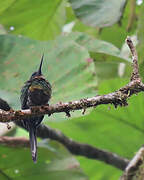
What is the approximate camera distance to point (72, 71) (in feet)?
5.36

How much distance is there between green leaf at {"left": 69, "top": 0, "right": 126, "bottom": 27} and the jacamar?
0.71m

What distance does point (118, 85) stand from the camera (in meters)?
1.94

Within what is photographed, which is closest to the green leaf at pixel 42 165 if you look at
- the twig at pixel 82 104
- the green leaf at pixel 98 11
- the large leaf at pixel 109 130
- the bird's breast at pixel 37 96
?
the large leaf at pixel 109 130

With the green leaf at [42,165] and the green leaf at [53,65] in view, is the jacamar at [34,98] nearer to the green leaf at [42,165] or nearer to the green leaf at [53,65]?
the green leaf at [53,65]

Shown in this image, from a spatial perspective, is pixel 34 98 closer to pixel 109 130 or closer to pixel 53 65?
pixel 53 65

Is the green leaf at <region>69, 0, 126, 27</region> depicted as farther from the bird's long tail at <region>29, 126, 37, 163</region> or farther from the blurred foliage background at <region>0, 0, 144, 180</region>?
the bird's long tail at <region>29, 126, 37, 163</region>

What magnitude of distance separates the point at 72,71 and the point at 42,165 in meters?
0.43

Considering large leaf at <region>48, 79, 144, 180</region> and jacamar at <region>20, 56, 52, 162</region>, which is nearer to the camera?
jacamar at <region>20, 56, 52, 162</region>

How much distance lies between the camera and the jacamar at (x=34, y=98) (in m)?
1.05

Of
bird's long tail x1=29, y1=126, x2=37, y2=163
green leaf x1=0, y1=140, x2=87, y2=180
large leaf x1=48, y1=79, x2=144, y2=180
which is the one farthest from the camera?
large leaf x1=48, y1=79, x2=144, y2=180

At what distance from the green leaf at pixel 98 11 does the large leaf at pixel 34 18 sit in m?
0.19

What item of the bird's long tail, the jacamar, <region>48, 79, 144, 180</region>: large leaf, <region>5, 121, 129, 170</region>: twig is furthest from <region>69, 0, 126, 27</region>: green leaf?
the bird's long tail

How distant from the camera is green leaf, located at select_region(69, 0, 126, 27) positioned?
179 cm

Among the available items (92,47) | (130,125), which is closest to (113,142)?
(130,125)
